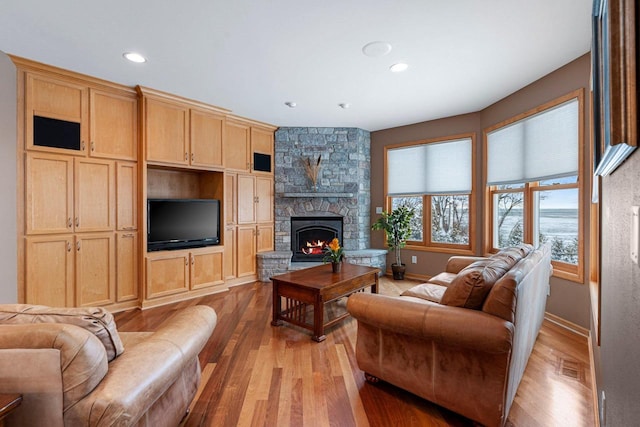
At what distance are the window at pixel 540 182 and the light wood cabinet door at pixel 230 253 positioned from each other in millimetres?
3802

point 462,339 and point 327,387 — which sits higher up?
point 462,339

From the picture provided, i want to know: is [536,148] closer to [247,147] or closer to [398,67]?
[398,67]

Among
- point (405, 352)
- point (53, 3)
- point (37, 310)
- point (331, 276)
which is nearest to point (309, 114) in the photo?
point (331, 276)

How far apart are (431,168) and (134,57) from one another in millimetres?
4258

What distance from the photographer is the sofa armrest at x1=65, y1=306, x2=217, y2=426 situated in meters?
1.01

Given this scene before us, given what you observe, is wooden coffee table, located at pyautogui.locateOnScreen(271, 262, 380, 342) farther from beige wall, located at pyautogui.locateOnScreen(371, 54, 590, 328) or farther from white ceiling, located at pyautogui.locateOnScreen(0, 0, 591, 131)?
white ceiling, located at pyautogui.locateOnScreen(0, 0, 591, 131)

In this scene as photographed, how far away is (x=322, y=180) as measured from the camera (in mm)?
5293

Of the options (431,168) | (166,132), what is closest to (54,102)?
(166,132)

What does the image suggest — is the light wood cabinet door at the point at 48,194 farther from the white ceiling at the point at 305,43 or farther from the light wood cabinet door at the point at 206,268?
the light wood cabinet door at the point at 206,268

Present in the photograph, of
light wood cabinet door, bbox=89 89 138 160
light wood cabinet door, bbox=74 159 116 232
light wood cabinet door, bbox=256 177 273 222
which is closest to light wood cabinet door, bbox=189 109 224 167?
light wood cabinet door, bbox=89 89 138 160

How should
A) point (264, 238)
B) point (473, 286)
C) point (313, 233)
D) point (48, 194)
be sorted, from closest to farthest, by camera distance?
1. point (473, 286)
2. point (48, 194)
3. point (264, 238)
4. point (313, 233)

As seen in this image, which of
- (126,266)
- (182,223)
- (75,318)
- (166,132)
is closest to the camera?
(75,318)

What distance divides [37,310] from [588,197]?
13.2 ft

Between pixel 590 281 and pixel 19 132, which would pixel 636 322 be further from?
pixel 19 132
